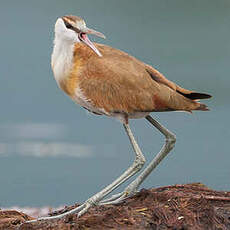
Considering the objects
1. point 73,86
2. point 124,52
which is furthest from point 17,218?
point 124,52

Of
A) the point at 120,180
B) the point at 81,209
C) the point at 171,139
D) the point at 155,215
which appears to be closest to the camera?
the point at 155,215

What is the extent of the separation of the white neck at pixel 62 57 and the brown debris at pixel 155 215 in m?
1.83

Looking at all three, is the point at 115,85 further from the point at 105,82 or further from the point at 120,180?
the point at 120,180

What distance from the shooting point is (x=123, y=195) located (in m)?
8.12

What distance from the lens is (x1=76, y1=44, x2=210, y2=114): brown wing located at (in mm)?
7367

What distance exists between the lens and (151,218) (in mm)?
7305

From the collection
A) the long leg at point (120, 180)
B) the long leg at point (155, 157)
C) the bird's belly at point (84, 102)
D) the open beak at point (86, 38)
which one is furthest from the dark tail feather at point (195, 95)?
the open beak at point (86, 38)

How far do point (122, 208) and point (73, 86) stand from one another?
65.9 inches

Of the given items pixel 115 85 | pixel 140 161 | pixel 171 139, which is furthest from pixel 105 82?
pixel 171 139

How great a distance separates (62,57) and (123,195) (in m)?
2.10

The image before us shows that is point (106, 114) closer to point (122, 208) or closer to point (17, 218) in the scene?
point (122, 208)

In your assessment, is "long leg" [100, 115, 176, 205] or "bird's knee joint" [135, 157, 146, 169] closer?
"bird's knee joint" [135, 157, 146, 169]

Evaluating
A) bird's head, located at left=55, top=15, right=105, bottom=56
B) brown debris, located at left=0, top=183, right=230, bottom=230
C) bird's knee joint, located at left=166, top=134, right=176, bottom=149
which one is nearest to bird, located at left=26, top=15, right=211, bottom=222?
bird's head, located at left=55, top=15, right=105, bottom=56

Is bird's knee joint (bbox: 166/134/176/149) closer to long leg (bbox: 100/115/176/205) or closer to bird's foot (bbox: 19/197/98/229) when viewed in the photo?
long leg (bbox: 100/115/176/205)
